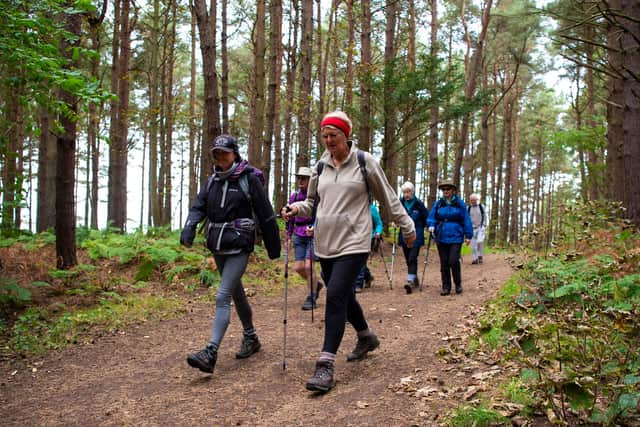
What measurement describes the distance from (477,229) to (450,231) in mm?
7093

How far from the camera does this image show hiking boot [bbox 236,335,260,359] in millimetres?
5383

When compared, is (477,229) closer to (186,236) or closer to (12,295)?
(186,236)

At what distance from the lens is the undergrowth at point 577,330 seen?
9.47ft

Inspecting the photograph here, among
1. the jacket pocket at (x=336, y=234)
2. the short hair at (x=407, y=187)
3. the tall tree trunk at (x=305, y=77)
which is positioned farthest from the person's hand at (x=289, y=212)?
the tall tree trunk at (x=305, y=77)

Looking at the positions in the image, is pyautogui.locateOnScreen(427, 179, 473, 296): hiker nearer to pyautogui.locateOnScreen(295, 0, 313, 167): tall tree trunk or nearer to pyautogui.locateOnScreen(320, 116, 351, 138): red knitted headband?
pyautogui.locateOnScreen(320, 116, 351, 138): red knitted headband

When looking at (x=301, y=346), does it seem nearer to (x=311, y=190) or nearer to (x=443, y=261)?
(x=311, y=190)

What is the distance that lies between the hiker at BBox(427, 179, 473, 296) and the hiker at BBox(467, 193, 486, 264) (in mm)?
6516

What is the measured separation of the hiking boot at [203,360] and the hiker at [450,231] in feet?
18.4

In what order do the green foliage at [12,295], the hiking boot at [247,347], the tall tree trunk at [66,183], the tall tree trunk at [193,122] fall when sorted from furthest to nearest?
the tall tree trunk at [193,122] < the tall tree trunk at [66,183] < the green foliage at [12,295] < the hiking boot at [247,347]

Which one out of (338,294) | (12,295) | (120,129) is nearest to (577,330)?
(338,294)

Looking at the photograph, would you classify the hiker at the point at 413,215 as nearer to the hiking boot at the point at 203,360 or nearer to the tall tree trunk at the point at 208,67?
the tall tree trunk at the point at 208,67

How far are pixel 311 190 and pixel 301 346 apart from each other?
209 cm

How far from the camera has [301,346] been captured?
5.86 metres

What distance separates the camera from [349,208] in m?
4.41
